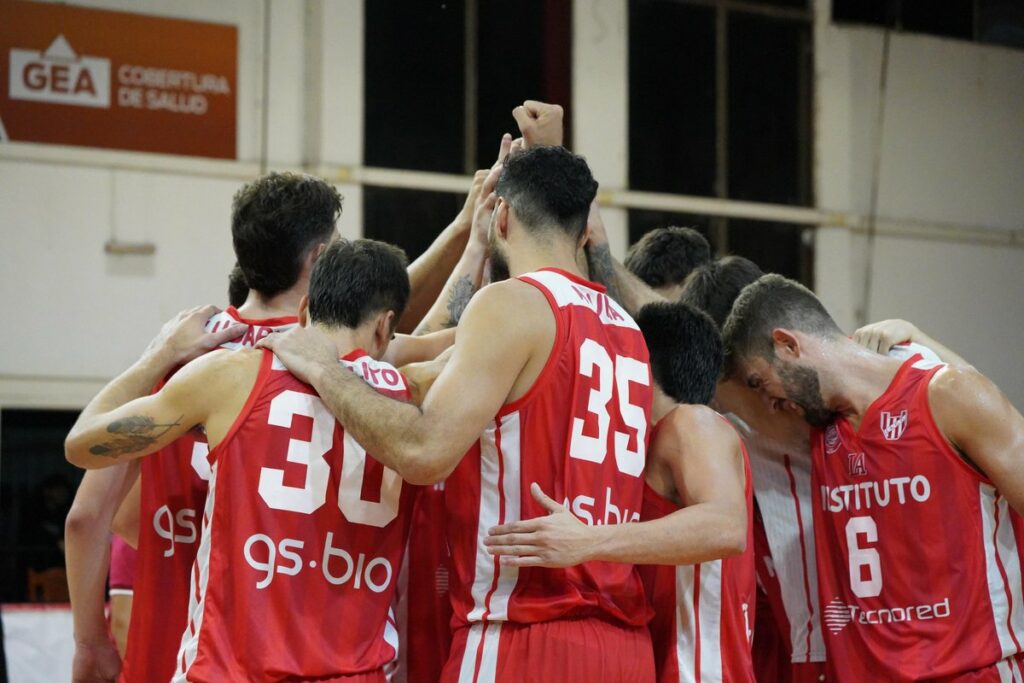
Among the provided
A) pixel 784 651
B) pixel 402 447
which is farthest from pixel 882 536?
pixel 402 447

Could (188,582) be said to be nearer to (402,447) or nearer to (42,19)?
(402,447)

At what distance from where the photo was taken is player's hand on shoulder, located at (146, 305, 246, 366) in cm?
351

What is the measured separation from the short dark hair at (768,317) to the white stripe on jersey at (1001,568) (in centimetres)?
70

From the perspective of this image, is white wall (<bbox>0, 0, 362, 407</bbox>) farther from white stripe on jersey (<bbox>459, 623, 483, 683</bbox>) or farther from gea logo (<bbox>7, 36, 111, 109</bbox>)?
white stripe on jersey (<bbox>459, 623, 483, 683</bbox>)

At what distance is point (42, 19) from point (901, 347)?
9.21 meters

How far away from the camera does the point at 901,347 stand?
4051 millimetres

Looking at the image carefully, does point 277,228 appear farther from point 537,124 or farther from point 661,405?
point 661,405

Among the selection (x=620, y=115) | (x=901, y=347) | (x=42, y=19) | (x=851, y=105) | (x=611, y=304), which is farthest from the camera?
(x=851, y=105)

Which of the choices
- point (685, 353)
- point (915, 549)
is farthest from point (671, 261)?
point (915, 549)

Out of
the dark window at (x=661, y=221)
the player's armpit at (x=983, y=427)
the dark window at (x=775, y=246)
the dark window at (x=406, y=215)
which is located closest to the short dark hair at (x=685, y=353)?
the player's armpit at (x=983, y=427)

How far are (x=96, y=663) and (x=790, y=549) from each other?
231 centimetres

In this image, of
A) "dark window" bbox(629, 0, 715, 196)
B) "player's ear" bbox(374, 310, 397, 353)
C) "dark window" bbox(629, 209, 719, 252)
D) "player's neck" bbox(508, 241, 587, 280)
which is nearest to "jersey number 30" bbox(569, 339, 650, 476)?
"player's neck" bbox(508, 241, 587, 280)

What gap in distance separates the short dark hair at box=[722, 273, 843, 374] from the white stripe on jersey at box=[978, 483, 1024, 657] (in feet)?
2.29

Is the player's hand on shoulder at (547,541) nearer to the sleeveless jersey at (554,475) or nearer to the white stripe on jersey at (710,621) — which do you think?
the sleeveless jersey at (554,475)
